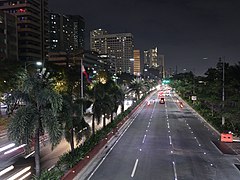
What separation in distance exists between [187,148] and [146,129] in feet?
36.8

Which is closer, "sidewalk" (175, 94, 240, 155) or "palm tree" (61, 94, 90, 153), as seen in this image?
"palm tree" (61, 94, 90, 153)

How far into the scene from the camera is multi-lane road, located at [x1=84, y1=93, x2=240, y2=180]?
19250 millimetres

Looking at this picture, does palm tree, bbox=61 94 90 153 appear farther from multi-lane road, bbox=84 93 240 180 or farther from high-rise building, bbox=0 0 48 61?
high-rise building, bbox=0 0 48 61

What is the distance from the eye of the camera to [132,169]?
20422 mm

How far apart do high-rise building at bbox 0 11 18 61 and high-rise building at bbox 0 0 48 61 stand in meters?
11.1

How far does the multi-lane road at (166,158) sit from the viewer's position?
19.2m

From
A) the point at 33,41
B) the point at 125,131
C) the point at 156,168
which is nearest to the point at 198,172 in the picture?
the point at 156,168

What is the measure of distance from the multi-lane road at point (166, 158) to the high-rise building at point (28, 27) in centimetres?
8959

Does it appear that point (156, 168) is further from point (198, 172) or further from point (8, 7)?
point (8, 7)

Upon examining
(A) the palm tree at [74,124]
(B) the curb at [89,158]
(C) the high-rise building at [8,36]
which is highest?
(C) the high-rise building at [8,36]

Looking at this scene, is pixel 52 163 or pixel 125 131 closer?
pixel 52 163

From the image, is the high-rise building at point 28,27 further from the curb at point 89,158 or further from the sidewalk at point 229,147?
the sidewalk at point 229,147

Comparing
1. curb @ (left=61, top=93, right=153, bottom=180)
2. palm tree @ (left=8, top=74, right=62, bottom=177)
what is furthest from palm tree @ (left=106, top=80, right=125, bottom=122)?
palm tree @ (left=8, top=74, right=62, bottom=177)

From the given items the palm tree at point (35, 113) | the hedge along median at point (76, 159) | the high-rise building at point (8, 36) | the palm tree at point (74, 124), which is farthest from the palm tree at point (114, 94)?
the high-rise building at point (8, 36)
